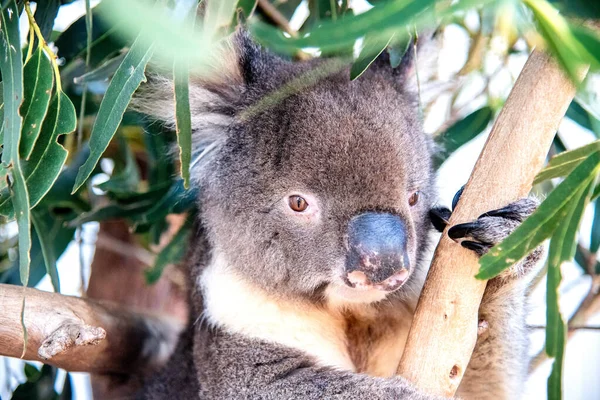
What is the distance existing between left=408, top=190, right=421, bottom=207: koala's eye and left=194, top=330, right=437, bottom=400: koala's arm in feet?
1.69

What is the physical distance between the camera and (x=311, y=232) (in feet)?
7.06

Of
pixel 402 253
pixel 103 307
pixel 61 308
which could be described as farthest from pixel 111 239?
pixel 402 253

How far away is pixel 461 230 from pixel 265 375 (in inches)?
32.2

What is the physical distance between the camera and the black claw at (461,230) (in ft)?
5.91

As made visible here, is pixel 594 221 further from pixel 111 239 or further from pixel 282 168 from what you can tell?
pixel 111 239

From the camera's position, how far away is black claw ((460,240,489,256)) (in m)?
1.80

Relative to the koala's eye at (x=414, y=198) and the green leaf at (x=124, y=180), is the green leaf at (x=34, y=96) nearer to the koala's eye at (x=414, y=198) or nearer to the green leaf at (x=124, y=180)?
the green leaf at (x=124, y=180)

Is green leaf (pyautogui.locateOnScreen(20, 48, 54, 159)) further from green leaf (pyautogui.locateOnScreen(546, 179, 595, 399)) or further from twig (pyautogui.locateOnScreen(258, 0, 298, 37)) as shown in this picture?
twig (pyautogui.locateOnScreen(258, 0, 298, 37))

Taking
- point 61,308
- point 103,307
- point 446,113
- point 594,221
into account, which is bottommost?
point 61,308

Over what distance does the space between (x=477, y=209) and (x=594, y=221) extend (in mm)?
1081

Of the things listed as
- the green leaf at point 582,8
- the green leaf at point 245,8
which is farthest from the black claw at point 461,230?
the green leaf at point 245,8

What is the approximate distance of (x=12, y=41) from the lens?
1.90 meters

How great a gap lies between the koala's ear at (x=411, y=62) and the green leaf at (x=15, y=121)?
1170 millimetres

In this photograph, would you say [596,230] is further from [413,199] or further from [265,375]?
[265,375]
